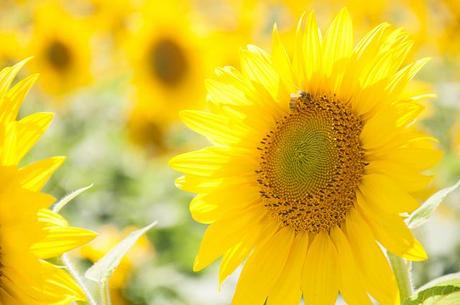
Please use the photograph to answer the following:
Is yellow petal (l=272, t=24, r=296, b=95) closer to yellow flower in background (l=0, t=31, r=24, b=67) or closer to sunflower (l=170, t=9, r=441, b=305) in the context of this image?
sunflower (l=170, t=9, r=441, b=305)

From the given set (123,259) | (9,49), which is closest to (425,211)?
(123,259)

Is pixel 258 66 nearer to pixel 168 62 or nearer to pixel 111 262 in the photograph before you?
pixel 111 262

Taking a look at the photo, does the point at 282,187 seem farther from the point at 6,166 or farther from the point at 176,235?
the point at 176,235

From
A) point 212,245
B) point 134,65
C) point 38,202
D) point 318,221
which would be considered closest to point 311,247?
point 318,221

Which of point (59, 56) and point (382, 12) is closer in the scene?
point (382, 12)

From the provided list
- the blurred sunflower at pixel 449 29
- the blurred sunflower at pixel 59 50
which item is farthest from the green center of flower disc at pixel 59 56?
the blurred sunflower at pixel 449 29

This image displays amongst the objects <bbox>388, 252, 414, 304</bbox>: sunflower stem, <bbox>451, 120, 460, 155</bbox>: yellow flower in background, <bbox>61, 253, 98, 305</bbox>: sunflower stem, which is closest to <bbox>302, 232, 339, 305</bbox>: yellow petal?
<bbox>388, 252, 414, 304</bbox>: sunflower stem

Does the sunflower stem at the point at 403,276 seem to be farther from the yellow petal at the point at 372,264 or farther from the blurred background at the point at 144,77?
the blurred background at the point at 144,77
